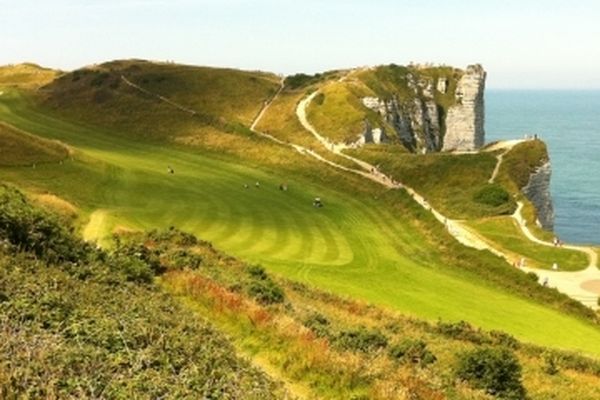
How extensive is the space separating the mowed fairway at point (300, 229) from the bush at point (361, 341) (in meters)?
17.4

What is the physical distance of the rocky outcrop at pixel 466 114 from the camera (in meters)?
159

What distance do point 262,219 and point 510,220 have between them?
94.3ft

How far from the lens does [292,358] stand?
54.1ft

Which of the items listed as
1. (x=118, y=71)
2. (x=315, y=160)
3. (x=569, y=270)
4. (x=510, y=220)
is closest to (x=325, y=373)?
(x=569, y=270)

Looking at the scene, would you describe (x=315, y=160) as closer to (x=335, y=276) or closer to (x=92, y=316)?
(x=335, y=276)

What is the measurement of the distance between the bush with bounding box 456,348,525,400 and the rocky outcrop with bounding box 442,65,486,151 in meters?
141

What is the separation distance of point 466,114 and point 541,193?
67779 mm

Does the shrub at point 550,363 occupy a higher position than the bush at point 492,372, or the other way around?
the bush at point 492,372

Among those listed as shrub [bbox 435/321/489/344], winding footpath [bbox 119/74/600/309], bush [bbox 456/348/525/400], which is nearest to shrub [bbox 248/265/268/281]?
shrub [bbox 435/321/489/344]

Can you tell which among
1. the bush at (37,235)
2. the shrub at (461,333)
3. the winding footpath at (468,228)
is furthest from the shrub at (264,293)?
the winding footpath at (468,228)

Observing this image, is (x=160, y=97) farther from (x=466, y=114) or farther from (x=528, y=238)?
(x=528, y=238)

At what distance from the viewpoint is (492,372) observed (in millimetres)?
22812

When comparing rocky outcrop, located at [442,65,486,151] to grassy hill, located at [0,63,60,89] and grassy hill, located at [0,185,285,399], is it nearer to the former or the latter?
grassy hill, located at [0,63,60,89]

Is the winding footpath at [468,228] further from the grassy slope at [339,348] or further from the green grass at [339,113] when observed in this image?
the grassy slope at [339,348]
